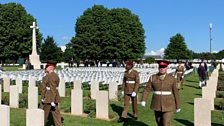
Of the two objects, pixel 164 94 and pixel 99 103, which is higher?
pixel 164 94

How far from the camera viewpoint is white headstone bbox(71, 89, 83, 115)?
12.5 meters

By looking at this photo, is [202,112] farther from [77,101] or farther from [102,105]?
[77,101]

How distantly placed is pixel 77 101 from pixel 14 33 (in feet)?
192

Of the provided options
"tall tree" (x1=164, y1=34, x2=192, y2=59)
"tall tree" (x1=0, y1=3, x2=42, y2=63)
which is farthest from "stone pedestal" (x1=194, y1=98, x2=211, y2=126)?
"tall tree" (x1=164, y1=34, x2=192, y2=59)

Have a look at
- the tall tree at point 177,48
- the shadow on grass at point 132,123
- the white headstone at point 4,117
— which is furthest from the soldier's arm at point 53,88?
the tall tree at point 177,48

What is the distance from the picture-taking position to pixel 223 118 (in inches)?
493

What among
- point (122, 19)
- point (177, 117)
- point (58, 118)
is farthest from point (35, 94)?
point (122, 19)

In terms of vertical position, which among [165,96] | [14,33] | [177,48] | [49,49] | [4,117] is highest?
[14,33]

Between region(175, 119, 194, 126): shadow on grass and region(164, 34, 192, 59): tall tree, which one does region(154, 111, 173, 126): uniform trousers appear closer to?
region(175, 119, 194, 126): shadow on grass

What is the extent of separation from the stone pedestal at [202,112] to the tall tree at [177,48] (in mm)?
96458

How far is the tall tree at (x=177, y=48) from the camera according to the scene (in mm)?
105250

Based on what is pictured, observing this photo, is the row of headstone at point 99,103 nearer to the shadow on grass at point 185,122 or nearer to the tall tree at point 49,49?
the shadow on grass at point 185,122

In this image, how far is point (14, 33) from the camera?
2707 inches

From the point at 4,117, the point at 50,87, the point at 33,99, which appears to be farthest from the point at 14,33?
the point at 4,117
